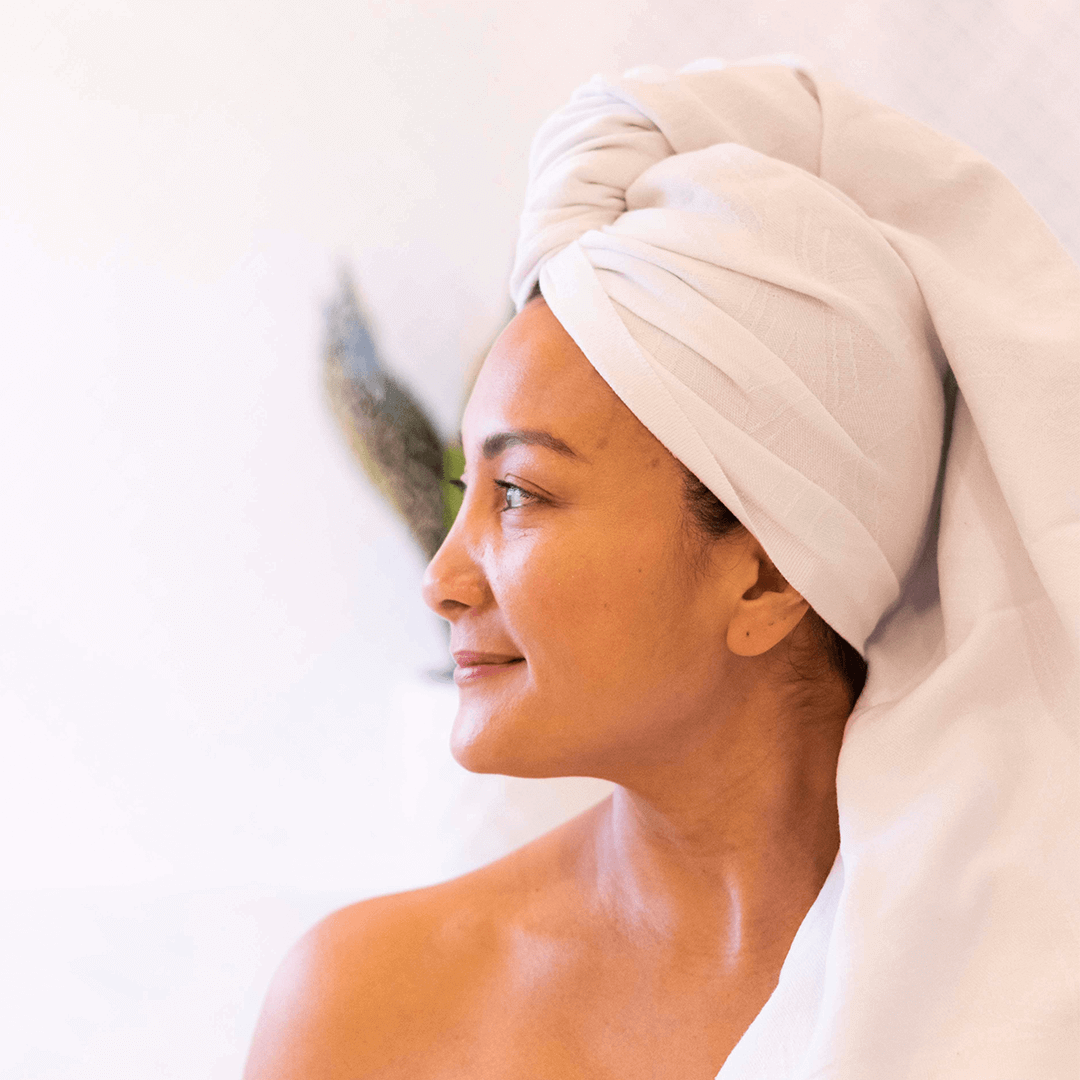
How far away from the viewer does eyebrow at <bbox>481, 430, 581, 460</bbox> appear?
3.35ft

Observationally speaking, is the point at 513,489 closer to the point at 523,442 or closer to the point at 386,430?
the point at 523,442

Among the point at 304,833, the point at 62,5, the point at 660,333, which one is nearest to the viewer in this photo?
the point at 660,333

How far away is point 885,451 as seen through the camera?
104 cm

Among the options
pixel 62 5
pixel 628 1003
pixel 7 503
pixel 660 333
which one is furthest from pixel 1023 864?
pixel 62 5

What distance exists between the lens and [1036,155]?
1.32 m

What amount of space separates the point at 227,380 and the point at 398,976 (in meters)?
0.70

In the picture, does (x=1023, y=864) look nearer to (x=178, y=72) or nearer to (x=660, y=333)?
(x=660, y=333)

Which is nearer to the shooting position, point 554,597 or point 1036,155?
point 554,597

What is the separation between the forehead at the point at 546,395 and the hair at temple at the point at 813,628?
2.9 inches

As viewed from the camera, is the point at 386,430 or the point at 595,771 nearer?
the point at 595,771

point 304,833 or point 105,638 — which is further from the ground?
point 105,638

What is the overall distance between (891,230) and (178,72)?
770mm

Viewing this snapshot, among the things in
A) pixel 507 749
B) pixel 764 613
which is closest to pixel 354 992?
pixel 507 749

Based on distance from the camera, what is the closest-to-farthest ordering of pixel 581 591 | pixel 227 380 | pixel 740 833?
pixel 581 591
pixel 740 833
pixel 227 380
